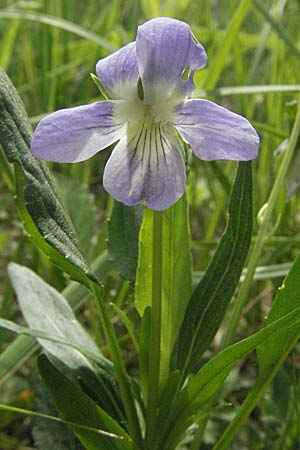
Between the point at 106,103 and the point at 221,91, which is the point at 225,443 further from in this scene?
the point at 221,91

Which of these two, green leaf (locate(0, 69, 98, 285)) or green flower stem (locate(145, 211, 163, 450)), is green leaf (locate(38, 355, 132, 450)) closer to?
green flower stem (locate(145, 211, 163, 450))

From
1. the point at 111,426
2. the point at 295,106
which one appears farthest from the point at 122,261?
the point at 295,106

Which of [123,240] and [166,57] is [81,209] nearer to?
[123,240]

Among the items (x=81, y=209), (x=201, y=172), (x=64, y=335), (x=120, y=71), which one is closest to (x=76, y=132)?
(x=120, y=71)

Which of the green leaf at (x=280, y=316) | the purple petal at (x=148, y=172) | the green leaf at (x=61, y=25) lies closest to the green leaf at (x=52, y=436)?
the green leaf at (x=280, y=316)

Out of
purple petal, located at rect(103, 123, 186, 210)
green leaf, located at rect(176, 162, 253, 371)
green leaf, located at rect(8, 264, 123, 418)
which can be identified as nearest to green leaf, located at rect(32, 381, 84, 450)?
green leaf, located at rect(8, 264, 123, 418)

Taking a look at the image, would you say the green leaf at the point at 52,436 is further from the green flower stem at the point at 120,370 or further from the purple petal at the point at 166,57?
the purple petal at the point at 166,57
